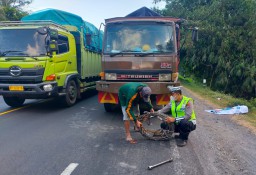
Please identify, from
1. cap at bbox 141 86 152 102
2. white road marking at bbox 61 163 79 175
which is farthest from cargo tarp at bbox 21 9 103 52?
white road marking at bbox 61 163 79 175

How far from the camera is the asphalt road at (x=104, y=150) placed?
4.41 metres

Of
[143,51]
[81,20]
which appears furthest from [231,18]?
[143,51]

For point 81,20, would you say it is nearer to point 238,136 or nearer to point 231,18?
point 238,136

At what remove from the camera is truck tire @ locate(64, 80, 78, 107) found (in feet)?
30.8

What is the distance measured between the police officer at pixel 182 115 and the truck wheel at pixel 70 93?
4.63 meters

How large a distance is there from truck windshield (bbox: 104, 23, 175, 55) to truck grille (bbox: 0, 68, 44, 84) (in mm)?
2118

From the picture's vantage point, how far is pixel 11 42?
28.3ft

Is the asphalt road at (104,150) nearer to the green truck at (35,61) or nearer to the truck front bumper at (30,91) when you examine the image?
the truck front bumper at (30,91)

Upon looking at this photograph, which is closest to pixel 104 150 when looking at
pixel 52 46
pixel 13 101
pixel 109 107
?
pixel 109 107

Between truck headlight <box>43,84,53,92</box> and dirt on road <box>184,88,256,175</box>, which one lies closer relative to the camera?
dirt on road <box>184,88,256,175</box>

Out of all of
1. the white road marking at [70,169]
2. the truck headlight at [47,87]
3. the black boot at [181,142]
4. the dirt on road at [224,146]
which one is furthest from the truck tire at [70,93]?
the white road marking at [70,169]

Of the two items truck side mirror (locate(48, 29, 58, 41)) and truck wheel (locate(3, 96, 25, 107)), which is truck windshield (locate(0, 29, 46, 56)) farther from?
truck wheel (locate(3, 96, 25, 107))

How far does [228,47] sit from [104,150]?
47.1 ft

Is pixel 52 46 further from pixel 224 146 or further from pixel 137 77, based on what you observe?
pixel 224 146
